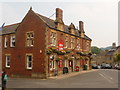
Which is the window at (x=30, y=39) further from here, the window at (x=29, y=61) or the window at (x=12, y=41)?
the window at (x=12, y=41)

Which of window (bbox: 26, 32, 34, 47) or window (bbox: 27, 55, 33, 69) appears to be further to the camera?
window (bbox: 26, 32, 34, 47)

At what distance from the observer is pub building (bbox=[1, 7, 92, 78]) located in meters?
24.0

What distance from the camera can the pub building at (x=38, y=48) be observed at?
23953mm

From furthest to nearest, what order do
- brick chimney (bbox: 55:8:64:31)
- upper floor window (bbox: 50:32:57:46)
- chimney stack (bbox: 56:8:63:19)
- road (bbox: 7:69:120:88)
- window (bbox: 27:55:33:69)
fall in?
chimney stack (bbox: 56:8:63:19)
brick chimney (bbox: 55:8:64:31)
upper floor window (bbox: 50:32:57:46)
window (bbox: 27:55:33:69)
road (bbox: 7:69:120:88)

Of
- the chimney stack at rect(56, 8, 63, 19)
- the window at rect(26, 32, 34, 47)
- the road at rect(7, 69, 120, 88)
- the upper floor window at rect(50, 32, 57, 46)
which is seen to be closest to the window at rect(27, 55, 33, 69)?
the window at rect(26, 32, 34, 47)

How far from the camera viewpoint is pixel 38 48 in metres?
24.3

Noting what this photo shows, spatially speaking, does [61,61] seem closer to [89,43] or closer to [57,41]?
[57,41]

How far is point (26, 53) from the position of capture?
2573cm

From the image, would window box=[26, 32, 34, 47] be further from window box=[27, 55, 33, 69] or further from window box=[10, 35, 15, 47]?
window box=[10, 35, 15, 47]

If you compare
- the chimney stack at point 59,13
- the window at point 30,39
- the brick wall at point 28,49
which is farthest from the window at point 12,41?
the chimney stack at point 59,13

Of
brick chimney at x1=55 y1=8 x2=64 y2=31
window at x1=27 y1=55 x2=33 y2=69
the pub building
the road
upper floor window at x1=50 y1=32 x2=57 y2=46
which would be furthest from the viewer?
brick chimney at x1=55 y1=8 x2=64 y2=31

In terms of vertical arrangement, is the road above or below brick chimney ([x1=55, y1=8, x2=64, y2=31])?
below

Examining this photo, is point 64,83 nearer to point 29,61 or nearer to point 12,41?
point 29,61

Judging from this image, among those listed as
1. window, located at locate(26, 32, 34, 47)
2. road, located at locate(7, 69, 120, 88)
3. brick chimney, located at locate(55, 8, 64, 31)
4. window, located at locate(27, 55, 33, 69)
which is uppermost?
brick chimney, located at locate(55, 8, 64, 31)
